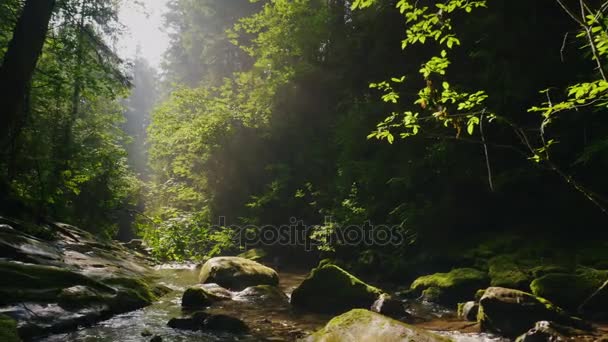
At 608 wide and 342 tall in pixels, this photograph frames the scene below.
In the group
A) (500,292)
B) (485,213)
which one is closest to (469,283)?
(500,292)

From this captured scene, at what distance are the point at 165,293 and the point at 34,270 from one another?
4.06 meters

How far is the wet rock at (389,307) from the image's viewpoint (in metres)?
8.30

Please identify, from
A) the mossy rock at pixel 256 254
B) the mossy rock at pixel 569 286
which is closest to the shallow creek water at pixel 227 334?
the mossy rock at pixel 569 286

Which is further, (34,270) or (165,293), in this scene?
(165,293)

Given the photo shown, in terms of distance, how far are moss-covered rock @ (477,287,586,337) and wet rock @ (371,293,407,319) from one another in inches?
67.6

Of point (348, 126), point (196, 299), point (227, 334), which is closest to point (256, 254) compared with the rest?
point (348, 126)

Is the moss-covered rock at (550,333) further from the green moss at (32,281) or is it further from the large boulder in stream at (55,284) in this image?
the green moss at (32,281)

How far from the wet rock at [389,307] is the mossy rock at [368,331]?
2.77 meters

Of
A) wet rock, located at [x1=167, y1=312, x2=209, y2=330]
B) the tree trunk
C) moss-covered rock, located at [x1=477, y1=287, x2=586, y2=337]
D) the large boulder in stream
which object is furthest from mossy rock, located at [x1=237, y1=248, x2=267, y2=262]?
moss-covered rock, located at [x1=477, y1=287, x2=586, y2=337]

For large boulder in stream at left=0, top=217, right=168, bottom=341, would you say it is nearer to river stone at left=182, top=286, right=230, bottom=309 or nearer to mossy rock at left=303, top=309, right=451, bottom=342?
river stone at left=182, top=286, right=230, bottom=309

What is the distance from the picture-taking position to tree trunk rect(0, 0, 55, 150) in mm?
7394

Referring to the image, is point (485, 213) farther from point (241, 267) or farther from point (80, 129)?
point (80, 129)

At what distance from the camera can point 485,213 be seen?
41.3 ft

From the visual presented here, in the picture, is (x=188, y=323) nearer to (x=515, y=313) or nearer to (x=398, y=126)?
(x=398, y=126)
